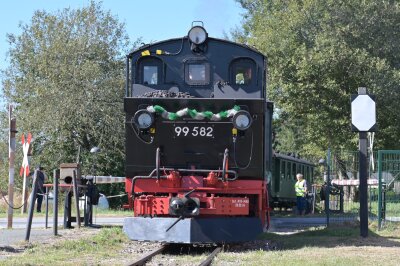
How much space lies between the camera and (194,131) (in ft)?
41.9

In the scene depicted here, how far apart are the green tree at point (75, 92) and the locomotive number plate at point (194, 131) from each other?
21.5 metres

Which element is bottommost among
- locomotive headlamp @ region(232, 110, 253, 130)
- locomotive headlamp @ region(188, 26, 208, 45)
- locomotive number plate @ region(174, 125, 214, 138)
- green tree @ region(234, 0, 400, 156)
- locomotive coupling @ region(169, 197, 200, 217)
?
locomotive coupling @ region(169, 197, 200, 217)

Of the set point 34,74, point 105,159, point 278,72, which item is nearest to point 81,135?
point 105,159

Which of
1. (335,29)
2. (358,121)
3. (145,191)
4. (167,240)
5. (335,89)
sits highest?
(335,29)

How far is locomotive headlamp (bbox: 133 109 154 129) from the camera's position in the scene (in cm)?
1252

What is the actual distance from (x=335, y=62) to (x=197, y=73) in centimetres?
1997

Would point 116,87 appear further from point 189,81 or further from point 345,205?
point 189,81

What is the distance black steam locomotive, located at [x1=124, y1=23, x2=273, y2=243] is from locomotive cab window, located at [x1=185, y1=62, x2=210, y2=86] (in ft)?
0.86

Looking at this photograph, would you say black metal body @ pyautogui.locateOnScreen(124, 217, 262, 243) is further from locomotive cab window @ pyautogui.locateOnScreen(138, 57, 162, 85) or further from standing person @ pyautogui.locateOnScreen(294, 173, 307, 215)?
standing person @ pyautogui.locateOnScreen(294, 173, 307, 215)

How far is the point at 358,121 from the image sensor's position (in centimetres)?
1510

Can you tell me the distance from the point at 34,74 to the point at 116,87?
15.7 feet

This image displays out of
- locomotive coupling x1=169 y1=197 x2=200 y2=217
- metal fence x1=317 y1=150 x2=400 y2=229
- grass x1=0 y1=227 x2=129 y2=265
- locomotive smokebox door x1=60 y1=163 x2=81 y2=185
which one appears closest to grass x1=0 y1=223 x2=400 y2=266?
grass x1=0 y1=227 x2=129 y2=265

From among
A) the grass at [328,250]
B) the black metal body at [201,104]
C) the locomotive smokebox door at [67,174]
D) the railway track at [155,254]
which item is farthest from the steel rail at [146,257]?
the locomotive smokebox door at [67,174]

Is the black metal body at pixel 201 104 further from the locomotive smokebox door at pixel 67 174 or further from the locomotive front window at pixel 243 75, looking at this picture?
the locomotive smokebox door at pixel 67 174
